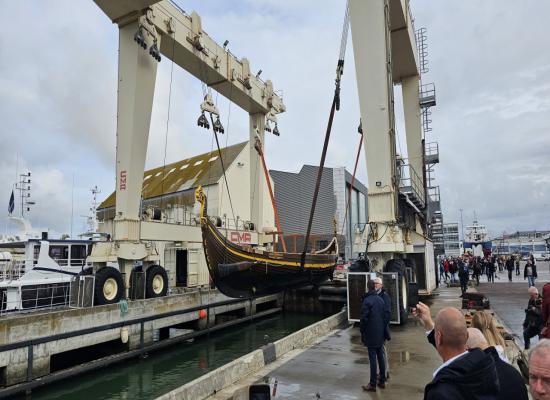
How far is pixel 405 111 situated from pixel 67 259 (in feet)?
55.7

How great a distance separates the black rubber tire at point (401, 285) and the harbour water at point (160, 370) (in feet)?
15.0

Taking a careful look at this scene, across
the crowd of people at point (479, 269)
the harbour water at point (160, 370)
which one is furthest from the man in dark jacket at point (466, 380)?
the crowd of people at point (479, 269)

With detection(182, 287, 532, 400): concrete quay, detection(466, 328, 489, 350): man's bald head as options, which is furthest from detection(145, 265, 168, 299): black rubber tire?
detection(466, 328, 489, 350): man's bald head

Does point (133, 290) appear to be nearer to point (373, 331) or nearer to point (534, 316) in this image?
point (373, 331)

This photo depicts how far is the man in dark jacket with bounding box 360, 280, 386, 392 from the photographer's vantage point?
5449mm

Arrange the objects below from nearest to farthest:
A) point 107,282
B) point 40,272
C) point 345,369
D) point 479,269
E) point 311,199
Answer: point 345,369, point 107,282, point 40,272, point 479,269, point 311,199

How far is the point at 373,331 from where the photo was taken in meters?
5.45

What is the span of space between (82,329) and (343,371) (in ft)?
21.6

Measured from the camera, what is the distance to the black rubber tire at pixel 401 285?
34.0 ft

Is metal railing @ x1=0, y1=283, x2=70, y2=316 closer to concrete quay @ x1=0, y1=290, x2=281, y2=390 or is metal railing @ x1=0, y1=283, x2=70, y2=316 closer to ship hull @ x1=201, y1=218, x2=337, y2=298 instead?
concrete quay @ x1=0, y1=290, x2=281, y2=390

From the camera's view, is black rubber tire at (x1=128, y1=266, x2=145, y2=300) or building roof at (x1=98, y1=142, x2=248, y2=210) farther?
building roof at (x1=98, y1=142, x2=248, y2=210)

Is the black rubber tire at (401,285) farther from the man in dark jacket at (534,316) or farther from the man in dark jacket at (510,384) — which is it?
the man in dark jacket at (510,384)

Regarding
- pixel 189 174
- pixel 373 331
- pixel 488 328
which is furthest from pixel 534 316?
pixel 189 174

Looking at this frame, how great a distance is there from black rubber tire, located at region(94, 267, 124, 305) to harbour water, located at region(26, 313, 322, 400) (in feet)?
5.64
